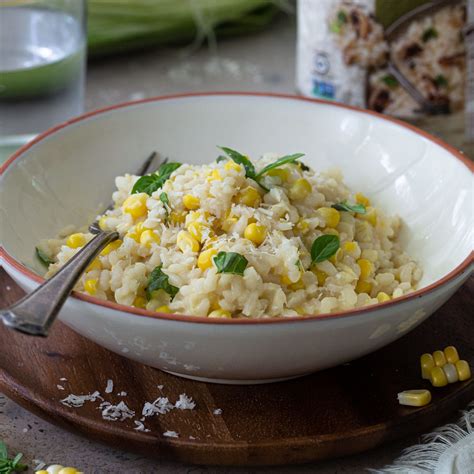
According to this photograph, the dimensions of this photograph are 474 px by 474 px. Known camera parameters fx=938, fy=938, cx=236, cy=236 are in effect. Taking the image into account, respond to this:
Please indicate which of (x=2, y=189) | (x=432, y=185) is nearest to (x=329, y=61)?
(x=432, y=185)

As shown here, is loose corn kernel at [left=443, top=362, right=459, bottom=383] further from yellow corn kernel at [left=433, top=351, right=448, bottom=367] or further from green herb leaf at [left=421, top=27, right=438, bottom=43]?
green herb leaf at [left=421, top=27, right=438, bottom=43]

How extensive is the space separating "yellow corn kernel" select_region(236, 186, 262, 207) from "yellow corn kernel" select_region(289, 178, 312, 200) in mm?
92

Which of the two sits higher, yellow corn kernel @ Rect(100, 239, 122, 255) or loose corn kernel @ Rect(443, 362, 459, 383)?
yellow corn kernel @ Rect(100, 239, 122, 255)

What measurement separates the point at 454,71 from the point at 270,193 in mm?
1305

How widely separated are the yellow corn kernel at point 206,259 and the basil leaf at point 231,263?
0.03 metres

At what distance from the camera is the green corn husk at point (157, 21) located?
414 cm

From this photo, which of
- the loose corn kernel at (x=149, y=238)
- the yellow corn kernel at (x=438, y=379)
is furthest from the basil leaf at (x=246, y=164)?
the yellow corn kernel at (x=438, y=379)

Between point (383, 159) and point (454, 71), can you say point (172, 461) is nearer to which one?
point (383, 159)

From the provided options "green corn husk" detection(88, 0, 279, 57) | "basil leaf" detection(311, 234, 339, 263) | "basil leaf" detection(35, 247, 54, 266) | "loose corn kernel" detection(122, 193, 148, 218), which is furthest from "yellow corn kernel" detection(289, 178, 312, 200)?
"green corn husk" detection(88, 0, 279, 57)

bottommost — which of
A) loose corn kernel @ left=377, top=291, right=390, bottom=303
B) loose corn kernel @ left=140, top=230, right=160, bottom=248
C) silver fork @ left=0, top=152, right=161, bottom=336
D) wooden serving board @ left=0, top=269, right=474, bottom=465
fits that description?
wooden serving board @ left=0, top=269, right=474, bottom=465

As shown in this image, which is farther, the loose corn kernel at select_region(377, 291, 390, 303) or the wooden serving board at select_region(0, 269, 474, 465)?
the loose corn kernel at select_region(377, 291, 390, 303)

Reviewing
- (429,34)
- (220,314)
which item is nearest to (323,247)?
(220,314)

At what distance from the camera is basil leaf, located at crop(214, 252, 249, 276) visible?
6.32 feet

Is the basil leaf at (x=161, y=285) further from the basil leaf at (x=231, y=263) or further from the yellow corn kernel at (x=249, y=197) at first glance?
the yellow corn kernel at (x=249, y=197)
